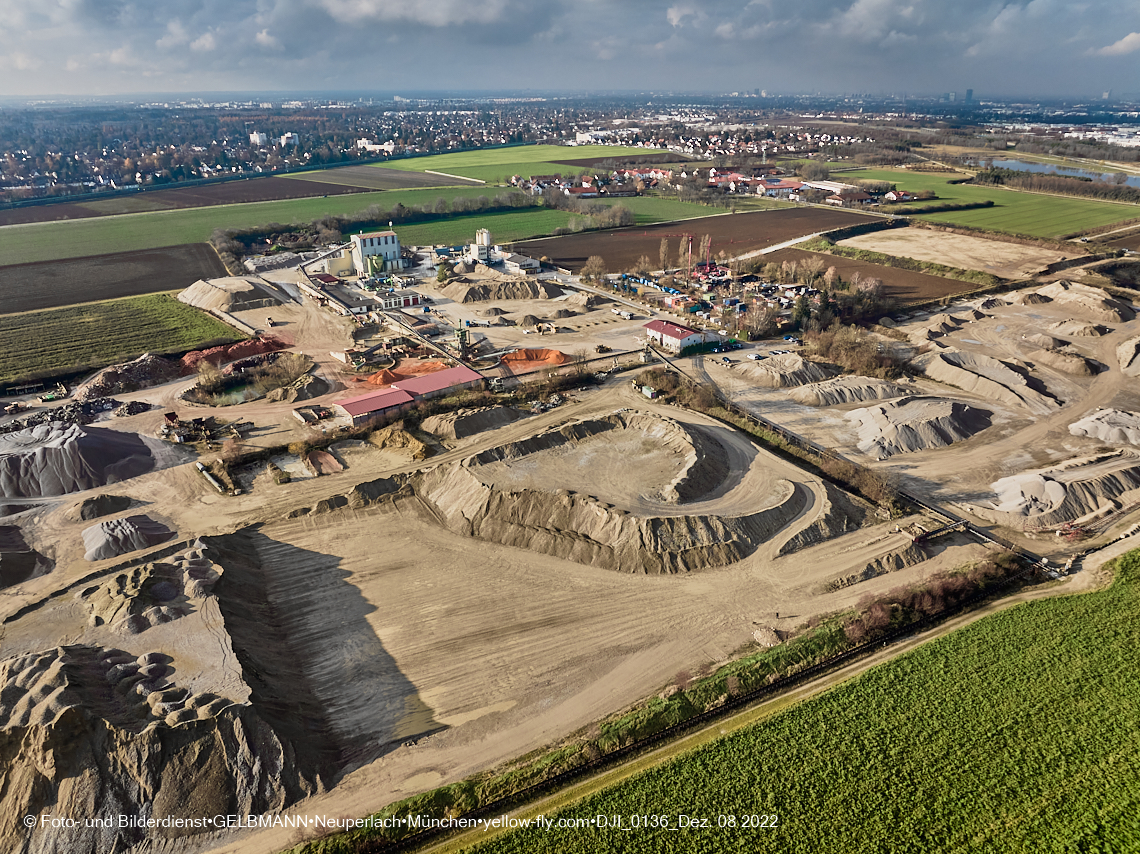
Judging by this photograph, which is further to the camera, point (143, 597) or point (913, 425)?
point (913, 425)

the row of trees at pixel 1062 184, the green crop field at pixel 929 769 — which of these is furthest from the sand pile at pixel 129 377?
the row of trees at pixel 1062 184

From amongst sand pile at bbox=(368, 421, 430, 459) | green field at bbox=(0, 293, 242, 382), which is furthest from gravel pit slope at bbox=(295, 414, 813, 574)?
green field at bbox=(0, 293, 242, 382)

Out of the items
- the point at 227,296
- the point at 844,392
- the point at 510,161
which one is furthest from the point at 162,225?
the point at 844,392

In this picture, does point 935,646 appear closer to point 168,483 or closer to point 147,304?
point 168,483

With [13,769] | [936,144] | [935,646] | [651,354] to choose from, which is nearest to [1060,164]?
[936,144]

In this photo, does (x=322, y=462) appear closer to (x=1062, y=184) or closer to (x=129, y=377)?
(x=129, y=377)

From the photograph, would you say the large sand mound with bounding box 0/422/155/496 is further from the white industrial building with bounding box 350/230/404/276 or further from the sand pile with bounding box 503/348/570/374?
the white industrial building with bounding box 350/230/404/276
